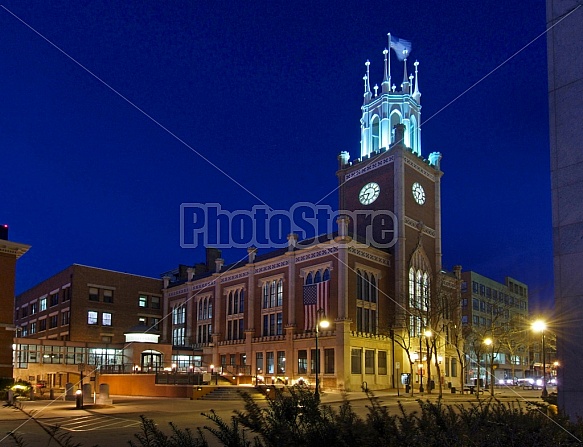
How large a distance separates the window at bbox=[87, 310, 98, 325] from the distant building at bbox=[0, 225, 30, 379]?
2819 centimetres

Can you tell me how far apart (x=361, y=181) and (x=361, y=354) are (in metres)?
22.6

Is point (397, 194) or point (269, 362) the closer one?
point (269, 362)

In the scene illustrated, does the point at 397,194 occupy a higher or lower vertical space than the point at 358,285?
higher

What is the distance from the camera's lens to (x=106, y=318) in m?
74.9

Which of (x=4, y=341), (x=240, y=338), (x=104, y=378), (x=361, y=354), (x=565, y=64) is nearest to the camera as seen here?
(x=565, y=64)

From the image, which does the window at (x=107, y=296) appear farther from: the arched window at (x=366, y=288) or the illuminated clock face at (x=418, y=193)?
the illuminated clock face at (x=418, y=193)

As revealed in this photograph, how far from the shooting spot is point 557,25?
13977 mm

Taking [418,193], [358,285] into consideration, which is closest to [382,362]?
[358,285]

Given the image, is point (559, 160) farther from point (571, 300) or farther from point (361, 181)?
point (361, 181)

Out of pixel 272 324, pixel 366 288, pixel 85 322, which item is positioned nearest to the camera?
pixel 366 288

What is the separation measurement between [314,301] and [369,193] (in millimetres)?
16840

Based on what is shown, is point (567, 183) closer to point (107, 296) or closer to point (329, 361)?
point (329, 361)

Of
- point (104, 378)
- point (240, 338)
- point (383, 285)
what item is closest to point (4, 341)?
point (104, 378)

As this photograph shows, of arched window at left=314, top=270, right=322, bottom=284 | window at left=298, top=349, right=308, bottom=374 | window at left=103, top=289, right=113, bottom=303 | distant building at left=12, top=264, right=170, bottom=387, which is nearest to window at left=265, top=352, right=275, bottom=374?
window at left=298, top=349, right=308, bottom=374
